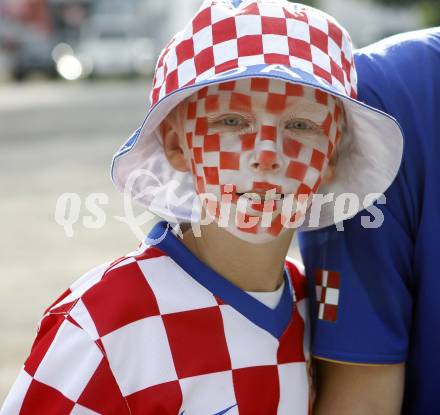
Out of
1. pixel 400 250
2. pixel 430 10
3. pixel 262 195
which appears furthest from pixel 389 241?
pixel 430 10

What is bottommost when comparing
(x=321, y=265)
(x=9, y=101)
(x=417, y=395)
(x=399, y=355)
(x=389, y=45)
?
(x=9, y=101)

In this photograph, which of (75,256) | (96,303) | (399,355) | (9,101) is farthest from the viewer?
(9,101)

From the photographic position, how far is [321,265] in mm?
2070

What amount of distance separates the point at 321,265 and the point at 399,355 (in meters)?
0.26

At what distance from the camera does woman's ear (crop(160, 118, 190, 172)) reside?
6.73ft

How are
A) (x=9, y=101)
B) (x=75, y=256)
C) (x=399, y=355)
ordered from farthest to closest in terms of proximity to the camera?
(x=9, y=101), (x=75, y=256), (x=399, y=355)

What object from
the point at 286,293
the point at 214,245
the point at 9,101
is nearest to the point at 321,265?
the point at 286,293

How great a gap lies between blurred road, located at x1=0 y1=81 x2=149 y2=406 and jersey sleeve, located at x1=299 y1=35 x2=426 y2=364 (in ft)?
7.67

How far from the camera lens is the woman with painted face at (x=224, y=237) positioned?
1.80 metres

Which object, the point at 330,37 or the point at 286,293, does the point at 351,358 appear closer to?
the point at 286,293

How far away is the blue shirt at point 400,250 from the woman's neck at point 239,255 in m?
0.12

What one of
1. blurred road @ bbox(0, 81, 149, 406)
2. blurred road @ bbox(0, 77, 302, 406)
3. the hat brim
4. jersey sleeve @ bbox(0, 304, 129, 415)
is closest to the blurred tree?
blurred road @ bbox(0, 77, 302, 406)

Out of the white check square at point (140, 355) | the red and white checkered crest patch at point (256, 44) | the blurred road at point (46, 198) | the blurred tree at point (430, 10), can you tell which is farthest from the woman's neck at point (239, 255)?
the blurred tree at point (430, 10)

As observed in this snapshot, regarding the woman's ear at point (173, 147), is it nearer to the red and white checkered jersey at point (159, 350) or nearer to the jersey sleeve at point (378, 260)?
the red and white checkered jersey at point (159, 350)
